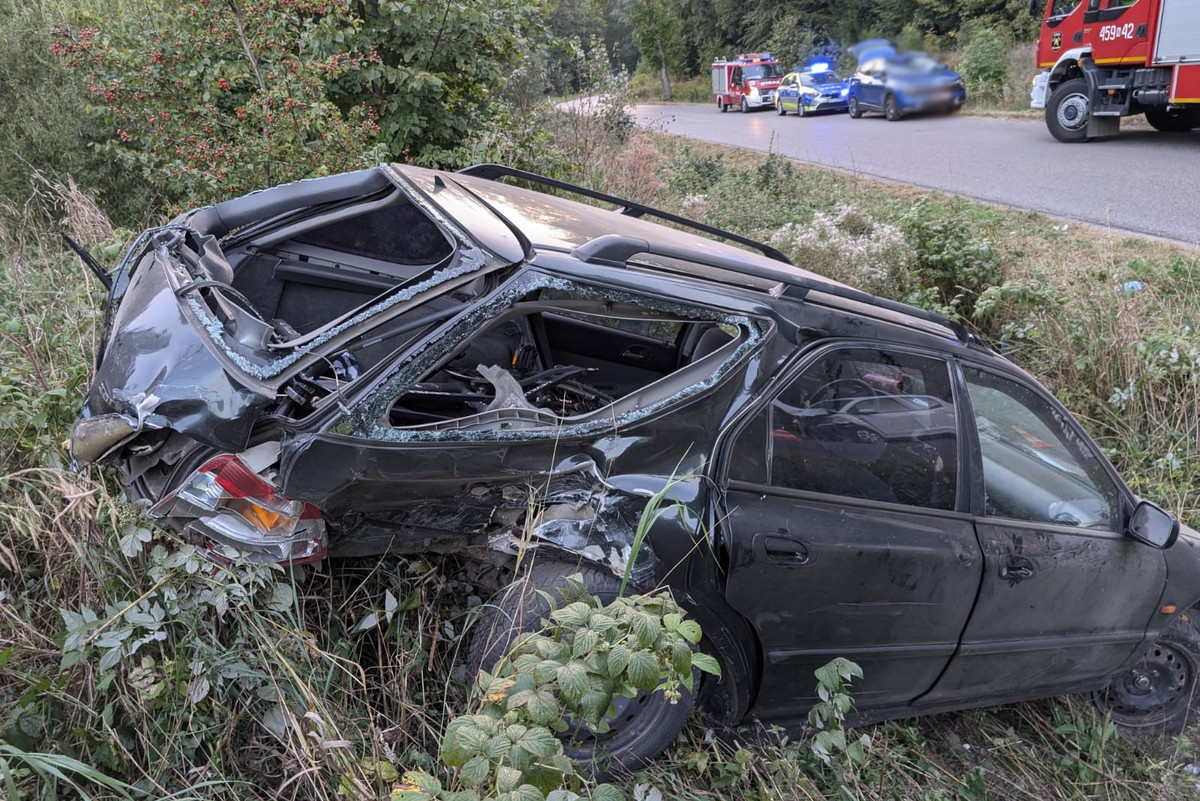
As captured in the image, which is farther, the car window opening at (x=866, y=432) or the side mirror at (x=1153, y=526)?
the side mirror at (x=1153, y=526)

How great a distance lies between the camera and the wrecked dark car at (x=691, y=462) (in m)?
2.21

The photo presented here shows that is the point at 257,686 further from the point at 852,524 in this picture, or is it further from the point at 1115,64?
the point at 1115,64

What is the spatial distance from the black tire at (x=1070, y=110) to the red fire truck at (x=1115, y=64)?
0.01 meters

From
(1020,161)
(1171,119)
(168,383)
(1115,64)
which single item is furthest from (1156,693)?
(1171,119)

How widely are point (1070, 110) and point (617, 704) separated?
44.3ft

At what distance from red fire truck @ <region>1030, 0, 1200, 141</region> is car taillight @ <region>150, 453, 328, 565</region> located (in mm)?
13439

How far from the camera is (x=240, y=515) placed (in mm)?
2262

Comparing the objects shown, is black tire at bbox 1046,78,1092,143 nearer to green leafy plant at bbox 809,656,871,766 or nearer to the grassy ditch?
the grassy ditch

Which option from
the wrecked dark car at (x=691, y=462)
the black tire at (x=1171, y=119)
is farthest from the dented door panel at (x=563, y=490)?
the black tire at (x=1171, y=119)

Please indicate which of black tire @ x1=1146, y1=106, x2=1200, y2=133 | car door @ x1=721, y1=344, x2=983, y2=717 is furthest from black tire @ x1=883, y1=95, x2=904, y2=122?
black tire @ x1=1146, y1=106, x2=1200, y2=133

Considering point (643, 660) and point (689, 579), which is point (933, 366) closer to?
point (689, 579)

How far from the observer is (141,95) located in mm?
5555

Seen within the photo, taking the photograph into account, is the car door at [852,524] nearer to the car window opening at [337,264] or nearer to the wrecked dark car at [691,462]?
the wrecked dark car at [691,462]

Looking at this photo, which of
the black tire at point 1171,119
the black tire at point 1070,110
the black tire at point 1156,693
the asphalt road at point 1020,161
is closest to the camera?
the black tire at point 1156,693
